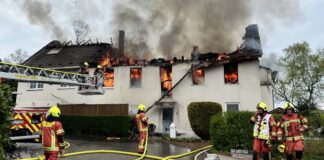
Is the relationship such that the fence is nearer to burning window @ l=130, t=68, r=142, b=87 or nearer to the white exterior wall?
the white exterior wall

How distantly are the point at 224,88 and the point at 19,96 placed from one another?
16147 millimetres

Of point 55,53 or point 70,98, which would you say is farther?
point 55,53

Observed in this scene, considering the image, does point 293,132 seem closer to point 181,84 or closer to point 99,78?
point 99,78

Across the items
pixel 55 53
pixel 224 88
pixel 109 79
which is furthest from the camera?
pixel 55 53

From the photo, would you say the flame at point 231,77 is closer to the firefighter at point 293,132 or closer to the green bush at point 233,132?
the green bush at point 233,132

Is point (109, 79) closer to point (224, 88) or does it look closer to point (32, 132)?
point (224, 88)

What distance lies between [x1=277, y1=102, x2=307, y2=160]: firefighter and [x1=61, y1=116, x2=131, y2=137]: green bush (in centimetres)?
1165

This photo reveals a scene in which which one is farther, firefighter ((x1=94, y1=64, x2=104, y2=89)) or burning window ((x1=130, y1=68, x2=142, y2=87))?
burning window ((x1=130, y1=68, x2=142, y2=87))

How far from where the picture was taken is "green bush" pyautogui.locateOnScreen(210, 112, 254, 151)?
11336 millimetres

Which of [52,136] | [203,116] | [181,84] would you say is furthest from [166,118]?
[52,136]

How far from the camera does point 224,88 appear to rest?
67.9 ft

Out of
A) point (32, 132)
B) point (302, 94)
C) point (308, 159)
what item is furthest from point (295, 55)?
point (32, 132)

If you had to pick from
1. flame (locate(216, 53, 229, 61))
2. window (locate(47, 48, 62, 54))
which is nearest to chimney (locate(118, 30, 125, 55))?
window (locate(47, 48, 62, 54))

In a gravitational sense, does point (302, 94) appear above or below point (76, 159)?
Answer: above
